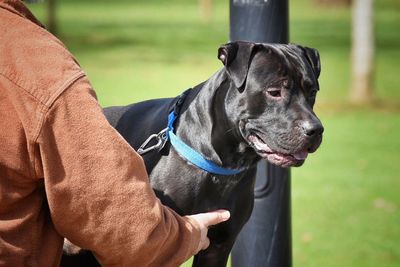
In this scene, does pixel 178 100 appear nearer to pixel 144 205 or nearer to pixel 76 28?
pixel 144 205

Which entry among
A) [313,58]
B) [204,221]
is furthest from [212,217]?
[313,58]

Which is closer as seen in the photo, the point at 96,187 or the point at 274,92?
the point at 96,187

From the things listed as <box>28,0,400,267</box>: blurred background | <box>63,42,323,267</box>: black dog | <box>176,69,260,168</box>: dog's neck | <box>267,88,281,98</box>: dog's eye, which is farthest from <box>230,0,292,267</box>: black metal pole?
<box>28,0,400,267</box>: blurred background

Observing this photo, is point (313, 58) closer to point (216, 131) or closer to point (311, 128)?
point (311, 128)

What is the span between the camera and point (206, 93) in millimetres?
3789

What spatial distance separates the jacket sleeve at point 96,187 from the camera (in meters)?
2.44

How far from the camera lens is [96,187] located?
8.16 ft

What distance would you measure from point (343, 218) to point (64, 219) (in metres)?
5.68

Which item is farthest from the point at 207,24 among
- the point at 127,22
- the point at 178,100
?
the point at 178,100

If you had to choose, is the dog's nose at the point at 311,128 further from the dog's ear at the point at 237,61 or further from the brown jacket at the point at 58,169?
the brown jacket at the point at 58,169

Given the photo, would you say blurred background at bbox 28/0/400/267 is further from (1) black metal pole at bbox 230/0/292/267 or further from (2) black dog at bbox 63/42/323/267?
(2) black dog at bbox 63/42/323/267

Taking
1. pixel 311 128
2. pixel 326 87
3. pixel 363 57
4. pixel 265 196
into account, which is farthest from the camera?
pixel 326 87

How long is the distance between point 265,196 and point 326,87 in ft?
45.5

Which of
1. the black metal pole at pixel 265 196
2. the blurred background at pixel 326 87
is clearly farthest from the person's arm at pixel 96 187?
the blurred background at pixel 326 87
